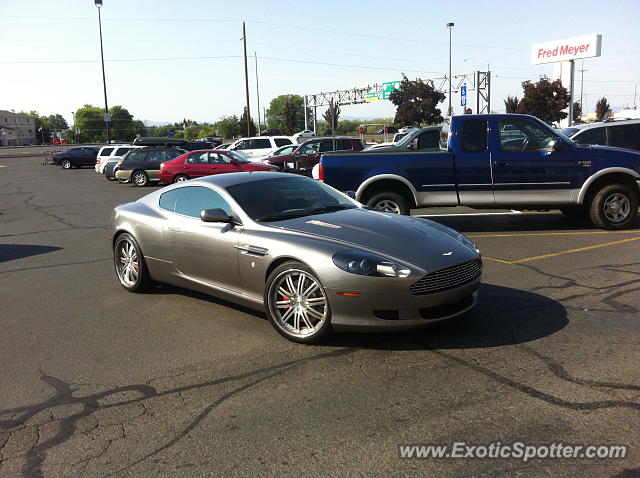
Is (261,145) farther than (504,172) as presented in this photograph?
Yes

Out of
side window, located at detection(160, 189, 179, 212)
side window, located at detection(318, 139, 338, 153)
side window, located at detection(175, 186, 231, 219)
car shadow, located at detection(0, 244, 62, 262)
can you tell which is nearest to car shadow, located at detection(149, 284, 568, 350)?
side window, located at detection(175, 186, 231, 219)

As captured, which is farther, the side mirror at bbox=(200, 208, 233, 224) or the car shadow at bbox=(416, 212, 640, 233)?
the car shadow at bbox=(416, 212, 640, 233)

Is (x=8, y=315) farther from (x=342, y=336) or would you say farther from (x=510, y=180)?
(x=510, y=180)

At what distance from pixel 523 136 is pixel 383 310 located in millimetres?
6357

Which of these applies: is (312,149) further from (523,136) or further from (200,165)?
(523,136)

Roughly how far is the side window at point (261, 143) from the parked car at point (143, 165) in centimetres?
437

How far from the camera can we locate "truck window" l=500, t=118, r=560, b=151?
938 centimetres

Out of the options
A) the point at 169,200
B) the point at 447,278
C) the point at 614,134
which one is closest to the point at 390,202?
the point at 169,200

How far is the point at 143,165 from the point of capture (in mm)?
23031

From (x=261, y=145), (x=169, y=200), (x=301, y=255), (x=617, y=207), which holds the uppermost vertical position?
(x=261, y=145)

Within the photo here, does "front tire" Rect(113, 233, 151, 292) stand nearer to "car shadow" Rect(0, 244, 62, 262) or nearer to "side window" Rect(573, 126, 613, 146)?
"car shadow" Rect(0, 244, 62, 262)

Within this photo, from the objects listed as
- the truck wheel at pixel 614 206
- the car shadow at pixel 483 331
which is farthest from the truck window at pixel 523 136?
the car shadow at pixel 483 331

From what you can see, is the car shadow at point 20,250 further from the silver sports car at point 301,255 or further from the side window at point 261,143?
the side window at point 261,143

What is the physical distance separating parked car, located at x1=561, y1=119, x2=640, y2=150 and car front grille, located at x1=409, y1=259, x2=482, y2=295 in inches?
382
